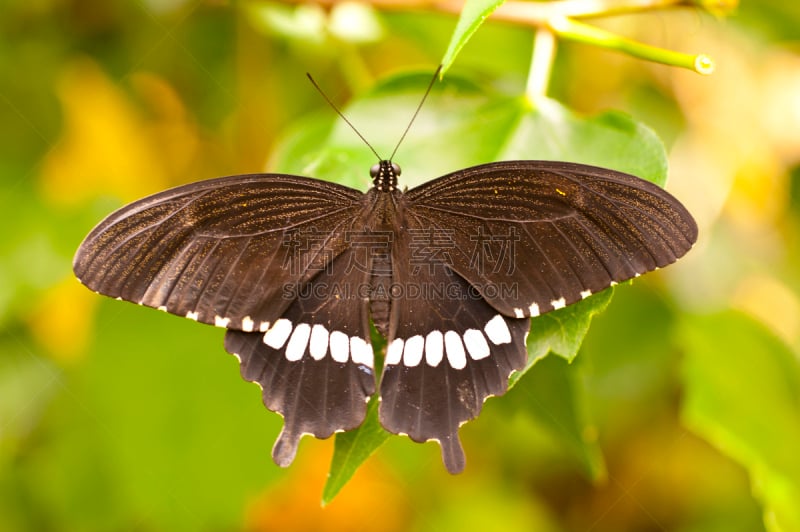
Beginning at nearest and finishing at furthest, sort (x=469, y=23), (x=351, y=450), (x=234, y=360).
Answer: (x=469, y=23)
(x=351, y=450)
(x=234, y=360)

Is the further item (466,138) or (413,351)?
(466,138)

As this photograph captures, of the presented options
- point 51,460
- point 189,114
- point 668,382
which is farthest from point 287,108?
point 668,382

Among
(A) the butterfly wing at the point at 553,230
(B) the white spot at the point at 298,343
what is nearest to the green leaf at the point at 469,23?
(A) the butterfly wing at the point at 553,230

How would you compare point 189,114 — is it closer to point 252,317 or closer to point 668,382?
point 252,317

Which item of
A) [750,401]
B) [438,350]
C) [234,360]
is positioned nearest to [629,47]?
[438,350]

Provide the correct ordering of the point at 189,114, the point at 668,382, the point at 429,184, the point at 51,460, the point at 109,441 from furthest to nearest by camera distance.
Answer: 1. the point at 189,114
2. the point at 668,382
3. the point at 51,460
4. the point at 109,441
5. the point at 429,184

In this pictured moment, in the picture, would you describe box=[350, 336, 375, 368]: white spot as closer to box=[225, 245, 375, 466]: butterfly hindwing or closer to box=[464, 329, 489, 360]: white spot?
box=[225, 245, 375, 466]: butterfly hindwing

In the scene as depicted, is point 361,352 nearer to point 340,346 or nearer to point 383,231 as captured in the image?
point 340,346
